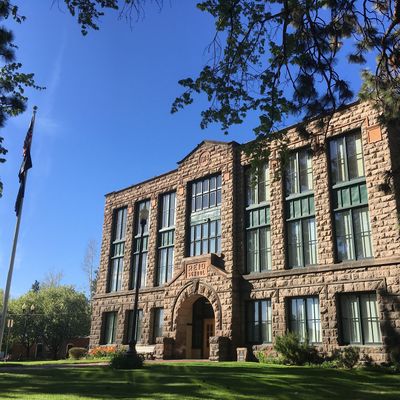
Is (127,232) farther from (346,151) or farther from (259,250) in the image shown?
(346,151)

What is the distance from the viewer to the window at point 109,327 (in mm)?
30719

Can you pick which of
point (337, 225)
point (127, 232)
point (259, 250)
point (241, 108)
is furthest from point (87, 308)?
point (241, 108)

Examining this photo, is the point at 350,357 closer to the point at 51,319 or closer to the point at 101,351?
the point at 101,351

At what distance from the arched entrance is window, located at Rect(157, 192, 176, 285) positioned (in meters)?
2.99

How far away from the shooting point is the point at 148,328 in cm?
2781

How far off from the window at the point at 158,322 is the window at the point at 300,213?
9862 mm

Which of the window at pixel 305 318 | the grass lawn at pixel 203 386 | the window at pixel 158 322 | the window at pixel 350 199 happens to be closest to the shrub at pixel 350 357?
the window at pixel 305 318

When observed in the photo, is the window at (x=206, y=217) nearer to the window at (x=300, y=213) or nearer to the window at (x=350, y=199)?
the window at (x=300, y=213)

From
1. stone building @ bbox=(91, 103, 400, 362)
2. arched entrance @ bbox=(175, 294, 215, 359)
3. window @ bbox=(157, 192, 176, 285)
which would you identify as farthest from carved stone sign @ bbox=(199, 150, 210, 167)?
arched entrance @ bbox=(175, 294, 215, 359)

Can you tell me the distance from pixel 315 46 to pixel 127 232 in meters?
23.8

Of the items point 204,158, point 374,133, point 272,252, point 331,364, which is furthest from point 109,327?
point 374,133

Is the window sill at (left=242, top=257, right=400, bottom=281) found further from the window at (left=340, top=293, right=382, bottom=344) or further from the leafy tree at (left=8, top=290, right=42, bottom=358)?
the leafy tree at (left=8, top=290, right=42, bottom=358)

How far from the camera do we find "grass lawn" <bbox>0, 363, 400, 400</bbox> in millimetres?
9922

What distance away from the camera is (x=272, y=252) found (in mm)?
22438
